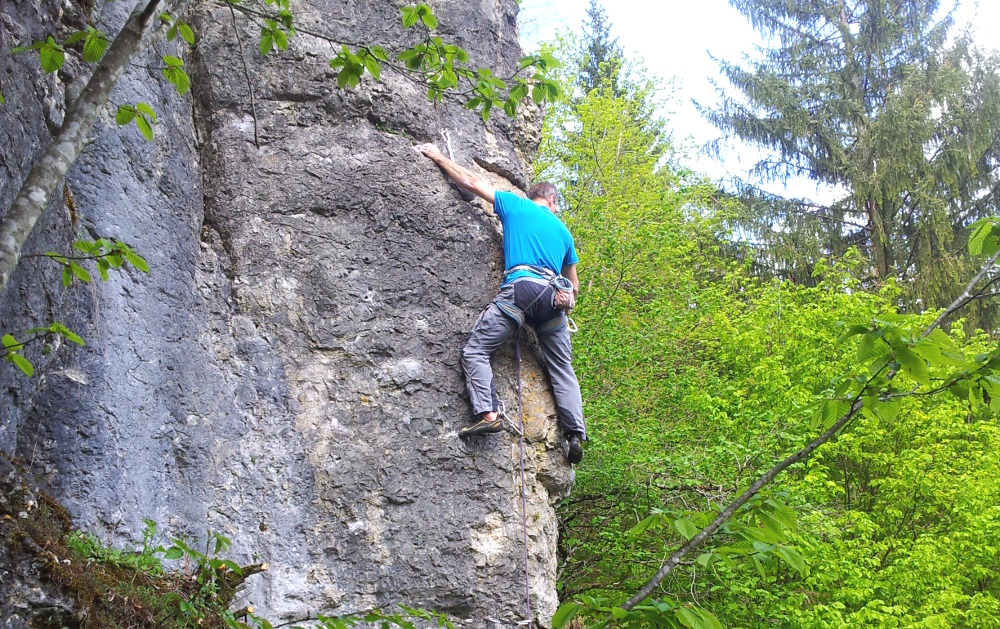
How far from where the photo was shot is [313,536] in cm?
492

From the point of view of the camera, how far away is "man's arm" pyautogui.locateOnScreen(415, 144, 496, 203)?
5824 mm

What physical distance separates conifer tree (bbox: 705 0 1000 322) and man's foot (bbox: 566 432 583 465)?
13.8 m

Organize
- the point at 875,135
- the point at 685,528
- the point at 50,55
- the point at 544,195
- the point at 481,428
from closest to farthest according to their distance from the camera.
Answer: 1. the point at 685,528
2. the point at 50,55
3. the point at 481,428
4. the point at 544,195
5. the point at 875,135

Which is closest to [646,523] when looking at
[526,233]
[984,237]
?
[984,237]

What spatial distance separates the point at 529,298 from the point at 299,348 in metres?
1.46

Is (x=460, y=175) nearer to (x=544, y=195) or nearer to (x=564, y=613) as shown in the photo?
(x=544, y=195)

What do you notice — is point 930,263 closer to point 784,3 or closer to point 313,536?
point 784,3

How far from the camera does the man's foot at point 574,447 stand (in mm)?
5660

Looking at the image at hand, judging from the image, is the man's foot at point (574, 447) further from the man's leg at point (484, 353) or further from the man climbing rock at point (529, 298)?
the man's leg at point (484, 353)

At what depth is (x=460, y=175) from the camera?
5820 mm

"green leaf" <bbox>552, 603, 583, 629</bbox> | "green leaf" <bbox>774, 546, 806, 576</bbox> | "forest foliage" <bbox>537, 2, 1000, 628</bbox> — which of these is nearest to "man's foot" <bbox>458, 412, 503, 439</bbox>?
"green leaf" <bbox>552, 603, 583, 629</bbox>

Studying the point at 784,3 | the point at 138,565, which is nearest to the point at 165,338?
the point at 138,565

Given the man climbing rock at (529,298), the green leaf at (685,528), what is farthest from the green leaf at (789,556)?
the man climbing rock at (529,298)

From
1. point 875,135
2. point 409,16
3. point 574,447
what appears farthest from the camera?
point 875,135
